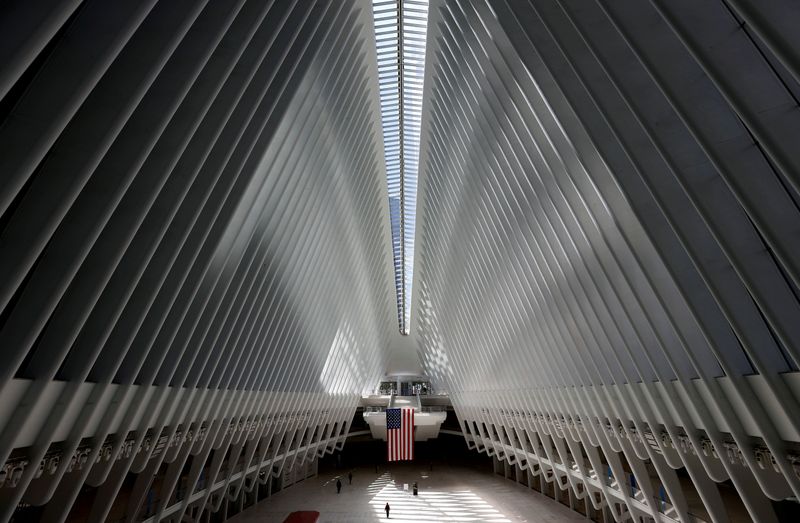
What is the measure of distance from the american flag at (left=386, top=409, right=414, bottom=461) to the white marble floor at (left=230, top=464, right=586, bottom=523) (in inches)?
113

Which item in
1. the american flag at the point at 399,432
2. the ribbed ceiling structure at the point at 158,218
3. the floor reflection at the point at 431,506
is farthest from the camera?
the american flag at the point at 399,432

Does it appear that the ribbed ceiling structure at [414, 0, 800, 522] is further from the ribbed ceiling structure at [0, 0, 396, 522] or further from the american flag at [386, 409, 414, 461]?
the american flag at [386, 409, 414, 461]

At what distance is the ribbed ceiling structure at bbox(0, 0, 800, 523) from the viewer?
5391 millimetres

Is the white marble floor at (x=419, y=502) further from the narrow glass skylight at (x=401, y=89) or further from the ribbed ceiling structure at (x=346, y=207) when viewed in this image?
the narrow glass skylight at (x=401, y=89)

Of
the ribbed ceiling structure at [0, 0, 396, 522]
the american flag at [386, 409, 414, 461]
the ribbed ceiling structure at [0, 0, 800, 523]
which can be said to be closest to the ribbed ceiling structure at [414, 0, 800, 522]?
the ribbed ceiling structure at [0, 0, 800, 523]

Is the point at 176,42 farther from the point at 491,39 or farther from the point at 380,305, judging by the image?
the point at 380,305

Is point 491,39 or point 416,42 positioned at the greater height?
point 416,42

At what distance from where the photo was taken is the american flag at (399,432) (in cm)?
2819

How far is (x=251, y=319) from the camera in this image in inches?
591

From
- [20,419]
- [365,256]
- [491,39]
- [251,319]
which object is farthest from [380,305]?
[20,419]

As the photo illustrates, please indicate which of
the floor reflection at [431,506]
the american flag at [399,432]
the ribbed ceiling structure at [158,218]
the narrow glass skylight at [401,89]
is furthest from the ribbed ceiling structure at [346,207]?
the american flag at [399,432]

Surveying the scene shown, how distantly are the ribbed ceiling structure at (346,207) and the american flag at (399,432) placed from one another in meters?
10.4

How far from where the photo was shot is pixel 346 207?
2041 cm

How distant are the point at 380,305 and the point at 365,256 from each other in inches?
445
